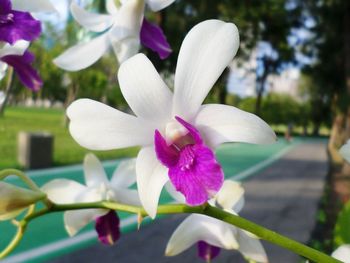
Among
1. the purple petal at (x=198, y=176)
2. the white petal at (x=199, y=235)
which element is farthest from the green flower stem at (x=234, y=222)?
the white petal at (x=199, y=235)

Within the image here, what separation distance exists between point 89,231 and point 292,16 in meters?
15.2

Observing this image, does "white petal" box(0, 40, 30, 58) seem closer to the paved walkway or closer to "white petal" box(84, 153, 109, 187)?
"white petal" box(84, 153, 109, 187)

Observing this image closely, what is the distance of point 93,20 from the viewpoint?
2.01 feet

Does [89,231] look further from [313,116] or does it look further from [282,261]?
[313,116]

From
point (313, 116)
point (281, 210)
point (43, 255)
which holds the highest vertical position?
point (43, 255)

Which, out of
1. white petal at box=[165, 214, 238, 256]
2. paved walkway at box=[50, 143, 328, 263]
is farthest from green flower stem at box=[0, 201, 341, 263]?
paved walkway at box=[50, 143, 328, 263]

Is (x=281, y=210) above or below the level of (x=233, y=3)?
below

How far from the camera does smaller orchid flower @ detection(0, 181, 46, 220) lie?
1.37 feet

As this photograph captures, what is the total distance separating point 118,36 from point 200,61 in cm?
18

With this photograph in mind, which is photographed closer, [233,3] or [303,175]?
[303,175]

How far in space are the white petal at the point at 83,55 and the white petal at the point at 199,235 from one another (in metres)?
0.22

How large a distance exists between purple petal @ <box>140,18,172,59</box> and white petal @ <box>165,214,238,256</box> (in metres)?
0.21

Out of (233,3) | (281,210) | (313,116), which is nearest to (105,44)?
(281,210)

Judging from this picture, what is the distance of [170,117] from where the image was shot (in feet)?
1.46
